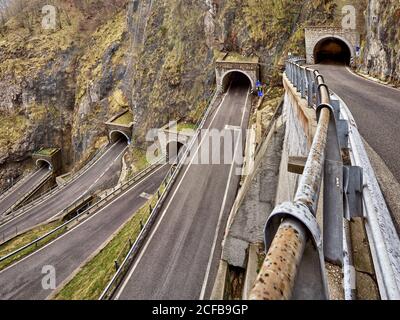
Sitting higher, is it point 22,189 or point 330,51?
point 330,51

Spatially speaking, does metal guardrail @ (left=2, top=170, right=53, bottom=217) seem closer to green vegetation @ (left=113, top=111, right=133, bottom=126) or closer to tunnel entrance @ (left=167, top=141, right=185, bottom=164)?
green vegetation @ (left=113, top=111, right=133, bottom=126)

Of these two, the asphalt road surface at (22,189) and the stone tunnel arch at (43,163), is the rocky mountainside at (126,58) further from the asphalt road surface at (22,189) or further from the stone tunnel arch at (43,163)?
the asphalt road surface at (22,189)

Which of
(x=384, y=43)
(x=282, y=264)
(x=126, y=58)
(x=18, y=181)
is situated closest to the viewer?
(x=282, y=264)

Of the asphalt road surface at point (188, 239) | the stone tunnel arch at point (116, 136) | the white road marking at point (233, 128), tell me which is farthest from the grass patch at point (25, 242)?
the stone tunnel arch at point (116, 136)

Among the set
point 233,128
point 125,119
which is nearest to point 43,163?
point 125,119

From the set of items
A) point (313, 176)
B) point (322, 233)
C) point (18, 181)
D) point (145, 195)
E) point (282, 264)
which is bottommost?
point (18, 181)

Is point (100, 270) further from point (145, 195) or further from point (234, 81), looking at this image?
point (234, 81)

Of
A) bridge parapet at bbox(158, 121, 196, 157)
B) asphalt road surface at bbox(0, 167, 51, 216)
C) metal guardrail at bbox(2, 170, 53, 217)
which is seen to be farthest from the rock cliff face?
asphalt road surface at bbox(0, 167, 51, 216)
